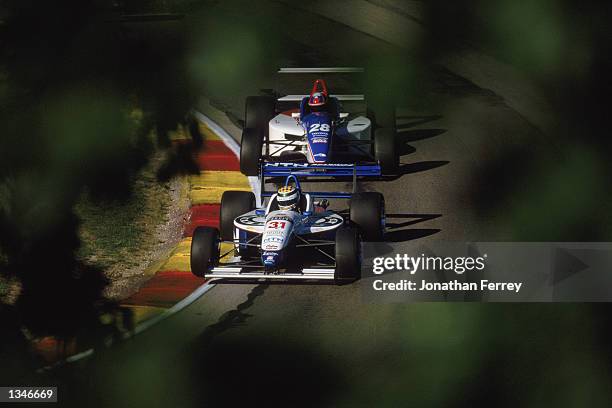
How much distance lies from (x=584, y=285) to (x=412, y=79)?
10.0m

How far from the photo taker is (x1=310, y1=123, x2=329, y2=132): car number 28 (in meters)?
18.7

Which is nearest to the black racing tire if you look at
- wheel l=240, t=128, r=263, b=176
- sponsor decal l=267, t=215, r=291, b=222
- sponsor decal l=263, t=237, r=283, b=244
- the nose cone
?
wheel l=240, t=128, r=263, b=176

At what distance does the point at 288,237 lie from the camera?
14875 mm

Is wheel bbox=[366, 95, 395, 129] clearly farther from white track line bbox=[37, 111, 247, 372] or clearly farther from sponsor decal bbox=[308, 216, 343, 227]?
sponsor decal bbox=[308, 216, 343, 227]

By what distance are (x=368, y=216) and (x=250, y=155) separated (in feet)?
11.4

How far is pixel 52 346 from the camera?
46.3 feet

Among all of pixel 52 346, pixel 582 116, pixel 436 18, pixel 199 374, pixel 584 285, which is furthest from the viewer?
pixel 436 18

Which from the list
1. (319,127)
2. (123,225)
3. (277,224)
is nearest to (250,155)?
(319,127)

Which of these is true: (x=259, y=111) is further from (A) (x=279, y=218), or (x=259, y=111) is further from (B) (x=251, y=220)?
(A) (x=279, y=218)

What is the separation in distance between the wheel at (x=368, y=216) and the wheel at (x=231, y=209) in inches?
57.7

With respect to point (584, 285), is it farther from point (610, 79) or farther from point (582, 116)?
point (610, 79)


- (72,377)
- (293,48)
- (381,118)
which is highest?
(293,48)

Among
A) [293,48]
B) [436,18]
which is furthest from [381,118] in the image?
[436,18]

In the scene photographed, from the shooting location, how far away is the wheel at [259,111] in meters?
20.0
